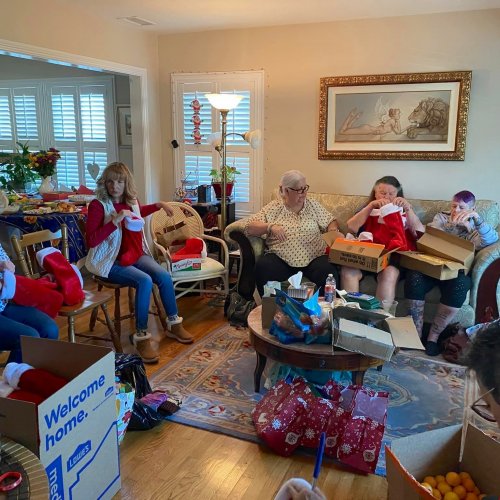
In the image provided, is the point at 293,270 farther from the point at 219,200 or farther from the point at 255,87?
the point at 255,87

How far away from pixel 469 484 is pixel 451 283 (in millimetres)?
1763

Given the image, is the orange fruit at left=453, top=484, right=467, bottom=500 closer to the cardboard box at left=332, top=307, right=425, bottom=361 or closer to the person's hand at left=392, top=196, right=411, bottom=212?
the cardboard box at left=332, top=307, right=425, bottom=361

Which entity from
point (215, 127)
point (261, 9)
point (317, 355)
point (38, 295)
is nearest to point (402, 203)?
point (317, 355)

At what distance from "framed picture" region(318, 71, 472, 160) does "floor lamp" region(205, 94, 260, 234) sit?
628 millimetres

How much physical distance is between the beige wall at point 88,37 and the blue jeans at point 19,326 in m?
2.03

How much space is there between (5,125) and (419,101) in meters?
5.48

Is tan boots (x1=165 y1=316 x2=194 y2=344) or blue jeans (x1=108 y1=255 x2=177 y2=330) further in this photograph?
tan boots (x1=165 y1=316 x2=194 y2=344)

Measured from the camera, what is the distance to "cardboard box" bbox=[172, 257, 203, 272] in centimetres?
356

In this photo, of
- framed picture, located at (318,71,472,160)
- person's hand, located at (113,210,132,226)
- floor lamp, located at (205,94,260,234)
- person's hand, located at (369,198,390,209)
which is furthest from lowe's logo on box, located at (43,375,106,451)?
framed picture, located at (318,71,472,160)

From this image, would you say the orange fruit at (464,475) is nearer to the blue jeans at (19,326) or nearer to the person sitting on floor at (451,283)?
the person sitting on floor at (451,283)

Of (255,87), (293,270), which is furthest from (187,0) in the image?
(293,270)

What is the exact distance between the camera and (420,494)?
1307 mm

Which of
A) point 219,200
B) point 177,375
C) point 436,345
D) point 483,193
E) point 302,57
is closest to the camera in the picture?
point 177,375

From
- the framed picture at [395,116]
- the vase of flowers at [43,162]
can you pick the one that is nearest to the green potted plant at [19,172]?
the vase of flowers at [43,162]
